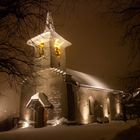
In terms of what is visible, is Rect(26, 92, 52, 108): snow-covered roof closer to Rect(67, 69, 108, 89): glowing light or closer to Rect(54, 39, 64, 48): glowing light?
Rect(67, 69, 108, 89): glowing light

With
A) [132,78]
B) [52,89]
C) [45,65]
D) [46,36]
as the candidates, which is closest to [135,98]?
[52,89]

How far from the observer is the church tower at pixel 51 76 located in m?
32.0

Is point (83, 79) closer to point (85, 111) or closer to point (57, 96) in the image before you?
point (85, 111)

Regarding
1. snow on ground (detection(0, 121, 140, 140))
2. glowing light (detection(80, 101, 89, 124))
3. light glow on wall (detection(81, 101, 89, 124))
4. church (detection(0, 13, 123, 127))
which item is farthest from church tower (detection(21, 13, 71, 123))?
snow on ground (detection(0, 121, 140, 140))

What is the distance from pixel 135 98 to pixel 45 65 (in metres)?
13.6

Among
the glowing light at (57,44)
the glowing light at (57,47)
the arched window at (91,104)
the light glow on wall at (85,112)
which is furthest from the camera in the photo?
the glowing light at (57,44)

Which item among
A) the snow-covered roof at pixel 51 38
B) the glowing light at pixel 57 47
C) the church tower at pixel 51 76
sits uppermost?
the snow-covered roof at pixel 51 38

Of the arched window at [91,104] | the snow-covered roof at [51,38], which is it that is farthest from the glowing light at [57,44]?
the arched window at [91,104]

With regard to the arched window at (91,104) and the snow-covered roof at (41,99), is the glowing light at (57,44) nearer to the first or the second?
the snow-covered roof at (41,99)

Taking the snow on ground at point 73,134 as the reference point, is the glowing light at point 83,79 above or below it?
above

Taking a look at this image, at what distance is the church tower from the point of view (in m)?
32.0

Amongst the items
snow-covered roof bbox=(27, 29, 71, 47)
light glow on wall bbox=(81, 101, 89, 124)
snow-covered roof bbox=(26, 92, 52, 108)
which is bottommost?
light glow on wall bbox=(81, 101, 89, 124)

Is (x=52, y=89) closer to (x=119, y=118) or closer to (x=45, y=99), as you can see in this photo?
(x=45, y=99)

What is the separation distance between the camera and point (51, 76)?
33.9 meters
